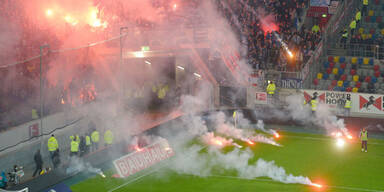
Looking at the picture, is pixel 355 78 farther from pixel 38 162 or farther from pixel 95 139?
pixel 38 162

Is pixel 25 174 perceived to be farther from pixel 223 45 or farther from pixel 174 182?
pixel 223 45

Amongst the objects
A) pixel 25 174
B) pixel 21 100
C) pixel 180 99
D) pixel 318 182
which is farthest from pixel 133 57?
pixel 318 182

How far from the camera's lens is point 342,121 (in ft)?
65.2

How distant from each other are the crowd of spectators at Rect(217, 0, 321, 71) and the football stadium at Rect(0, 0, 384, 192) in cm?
6

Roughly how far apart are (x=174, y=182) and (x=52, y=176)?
3467mm

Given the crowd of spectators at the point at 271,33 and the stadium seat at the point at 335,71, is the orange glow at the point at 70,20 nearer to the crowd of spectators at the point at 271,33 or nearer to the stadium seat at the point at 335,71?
the crowd of spectators at the point at 271,33

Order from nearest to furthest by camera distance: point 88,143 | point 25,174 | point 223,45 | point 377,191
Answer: point 377,191 < point 25,174 < point 88,143 < point 223,45

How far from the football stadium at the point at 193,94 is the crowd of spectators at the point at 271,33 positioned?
0.06 metres

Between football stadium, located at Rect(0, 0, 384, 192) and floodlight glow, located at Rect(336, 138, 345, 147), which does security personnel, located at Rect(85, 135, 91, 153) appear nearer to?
football stadium, located at Rect(0, 0, 384, 192)

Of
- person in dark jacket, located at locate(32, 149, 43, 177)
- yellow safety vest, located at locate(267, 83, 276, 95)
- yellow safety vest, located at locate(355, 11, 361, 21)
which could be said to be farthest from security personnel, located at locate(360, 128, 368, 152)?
person in dark jacket, located at locate(32, 149, 43, 177)

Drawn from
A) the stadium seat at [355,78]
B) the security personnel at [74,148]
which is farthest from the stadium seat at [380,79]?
the security personnel at [74,148]

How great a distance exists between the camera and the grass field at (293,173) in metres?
14.4

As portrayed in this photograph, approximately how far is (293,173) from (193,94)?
308 inches

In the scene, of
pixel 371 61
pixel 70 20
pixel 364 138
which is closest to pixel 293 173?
pixel 364 138
